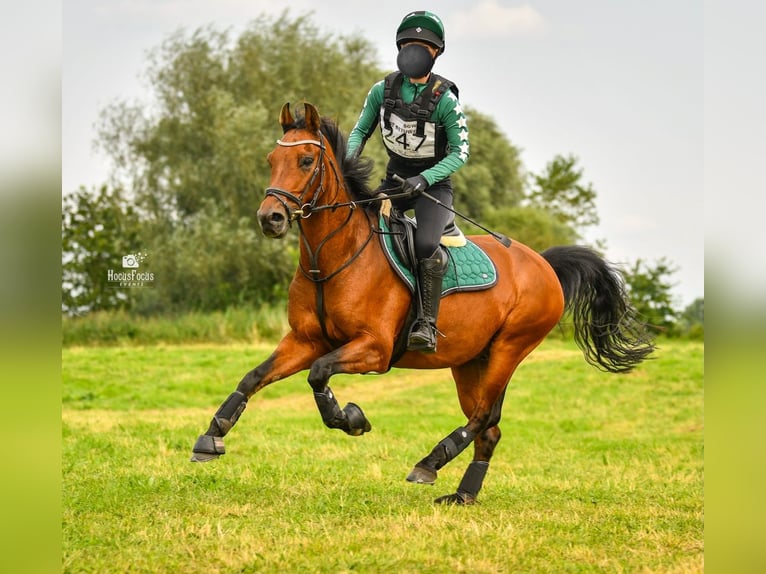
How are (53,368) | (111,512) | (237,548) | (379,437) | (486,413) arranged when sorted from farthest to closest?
(379,437) → (486,413) → (111,512) → (237,548) → (53,368)

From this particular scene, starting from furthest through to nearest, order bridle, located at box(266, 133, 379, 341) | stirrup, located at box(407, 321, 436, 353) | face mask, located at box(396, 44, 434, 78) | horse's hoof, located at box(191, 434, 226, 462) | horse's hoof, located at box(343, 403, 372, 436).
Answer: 1. stirrup, located at box(407, 321, 436, 353)
2. face mask, located at box(396, 44, 434, 78)
3. horse's hoof, located at box(343, 403, 372, 436)
4. horse's hoof, located at box(191, 434, 226, 462)
5. bridle, located at box(266, 133, 379, 341)

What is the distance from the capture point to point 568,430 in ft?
50.8

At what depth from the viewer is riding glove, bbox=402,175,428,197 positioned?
21.3 ft

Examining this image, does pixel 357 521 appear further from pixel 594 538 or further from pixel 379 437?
pixel 379 437

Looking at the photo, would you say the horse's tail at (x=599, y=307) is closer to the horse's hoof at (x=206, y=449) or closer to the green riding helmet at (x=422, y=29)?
the green riding helmet at (x=422, y=29)

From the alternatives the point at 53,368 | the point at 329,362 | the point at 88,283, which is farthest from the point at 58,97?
the point at 88,283

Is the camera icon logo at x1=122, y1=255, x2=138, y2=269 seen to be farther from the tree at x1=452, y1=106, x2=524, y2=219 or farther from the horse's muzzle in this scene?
the tree at x1=452, y1=106, x2=524, y2=219

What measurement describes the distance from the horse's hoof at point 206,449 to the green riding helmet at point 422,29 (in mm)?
3094

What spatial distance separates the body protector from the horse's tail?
220cm

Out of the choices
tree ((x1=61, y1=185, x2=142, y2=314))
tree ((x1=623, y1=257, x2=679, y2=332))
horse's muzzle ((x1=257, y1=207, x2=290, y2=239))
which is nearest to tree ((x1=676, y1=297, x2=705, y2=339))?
tree ((x1=623, y1=257, x2=679, y2=332))

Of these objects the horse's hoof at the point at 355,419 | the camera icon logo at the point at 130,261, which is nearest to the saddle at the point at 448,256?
the horse's hoof at the point at 355,419

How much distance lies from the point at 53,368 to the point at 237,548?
6.04 ft

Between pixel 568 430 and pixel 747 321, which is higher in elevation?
pixel 747 321

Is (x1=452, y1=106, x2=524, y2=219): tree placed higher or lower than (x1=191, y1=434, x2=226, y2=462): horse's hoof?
higher
